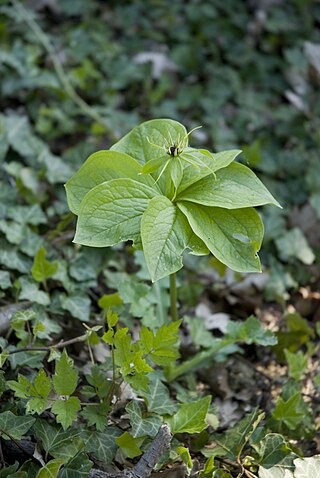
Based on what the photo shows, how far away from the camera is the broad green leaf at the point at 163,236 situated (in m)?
1.15

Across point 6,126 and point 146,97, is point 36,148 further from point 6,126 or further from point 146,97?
point 146,97

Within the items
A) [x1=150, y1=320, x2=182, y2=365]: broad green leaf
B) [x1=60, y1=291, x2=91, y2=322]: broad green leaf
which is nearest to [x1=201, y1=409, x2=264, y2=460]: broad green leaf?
[x1=150, y1=320, x2=182, y2=365]: broad green leaf

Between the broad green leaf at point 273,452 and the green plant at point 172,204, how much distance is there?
45 cm

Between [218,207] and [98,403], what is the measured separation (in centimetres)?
54

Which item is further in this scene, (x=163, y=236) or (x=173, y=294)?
(x=173, y=294)

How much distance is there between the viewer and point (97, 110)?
2414 millimetres

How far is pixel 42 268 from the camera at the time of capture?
63.7 inches

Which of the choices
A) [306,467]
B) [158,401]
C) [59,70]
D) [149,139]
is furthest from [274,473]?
[59,70]

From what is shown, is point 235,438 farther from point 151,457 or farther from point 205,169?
point 205,169

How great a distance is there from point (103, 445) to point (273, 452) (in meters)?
0.40

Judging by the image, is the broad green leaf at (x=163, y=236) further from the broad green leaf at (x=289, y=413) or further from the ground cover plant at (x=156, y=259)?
the broad green leaf at (x=289, y=413)

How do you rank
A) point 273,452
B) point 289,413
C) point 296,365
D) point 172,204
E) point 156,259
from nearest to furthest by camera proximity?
point 156,259 → point 172,204 → point 273,452 → point 289,413 → point 296,365

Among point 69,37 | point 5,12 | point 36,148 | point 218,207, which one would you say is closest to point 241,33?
point 69,37

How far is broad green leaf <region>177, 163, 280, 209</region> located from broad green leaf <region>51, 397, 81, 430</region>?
0.50 metres
